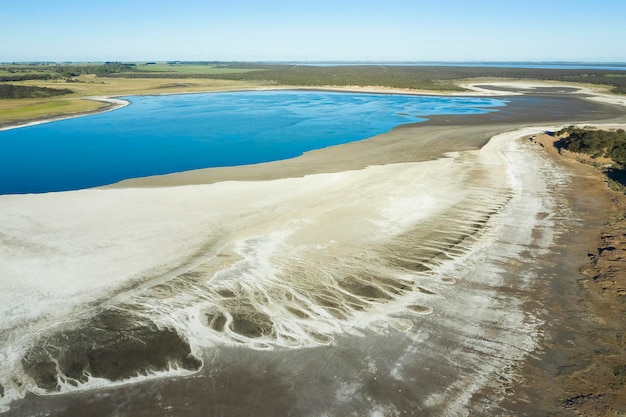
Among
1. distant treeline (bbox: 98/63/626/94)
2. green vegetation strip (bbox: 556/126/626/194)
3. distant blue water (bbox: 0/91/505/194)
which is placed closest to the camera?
green vegetation strip (bbox: 556/126/626/194)

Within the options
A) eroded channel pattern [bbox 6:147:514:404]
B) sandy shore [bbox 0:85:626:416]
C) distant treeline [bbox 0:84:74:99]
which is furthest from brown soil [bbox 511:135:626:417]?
distant treeline [bbox 0:84:74:99]

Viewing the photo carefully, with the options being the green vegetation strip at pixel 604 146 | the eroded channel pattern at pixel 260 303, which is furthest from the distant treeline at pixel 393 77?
the eroded channel pattern at pixel 260 303

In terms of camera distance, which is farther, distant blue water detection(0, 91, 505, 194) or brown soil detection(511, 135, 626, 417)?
distant blue water detection(0, 91, 505, 194)

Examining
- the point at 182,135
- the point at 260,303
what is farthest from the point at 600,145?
the point at 182,135

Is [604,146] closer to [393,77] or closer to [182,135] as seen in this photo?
[182,135]

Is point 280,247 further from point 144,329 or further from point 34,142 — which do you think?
point 34,142

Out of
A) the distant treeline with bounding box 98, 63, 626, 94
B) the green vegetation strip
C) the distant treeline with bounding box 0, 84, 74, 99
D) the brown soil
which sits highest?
the distant treeline with bounding box 98, 63, 626, 94

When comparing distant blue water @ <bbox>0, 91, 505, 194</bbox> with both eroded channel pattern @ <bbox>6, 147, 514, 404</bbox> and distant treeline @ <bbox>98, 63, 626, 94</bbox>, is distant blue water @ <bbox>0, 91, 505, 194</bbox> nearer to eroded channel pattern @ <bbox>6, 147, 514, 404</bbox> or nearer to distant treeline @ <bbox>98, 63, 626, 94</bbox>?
eroded channel pattern @ <bbox>6, 147, 514, 404</bbox>
